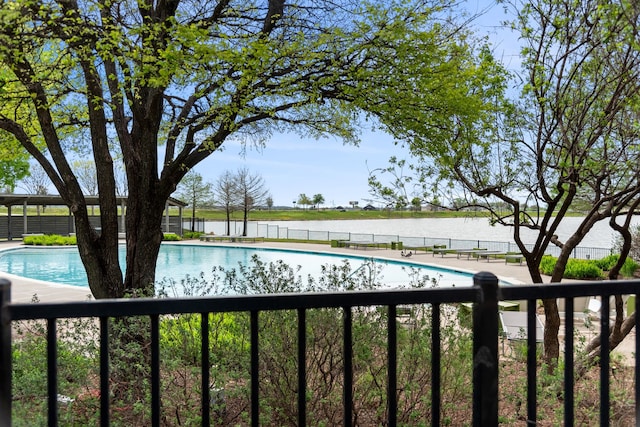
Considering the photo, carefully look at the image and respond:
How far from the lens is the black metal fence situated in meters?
1.47

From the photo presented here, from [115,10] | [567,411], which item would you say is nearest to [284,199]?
[115,10]

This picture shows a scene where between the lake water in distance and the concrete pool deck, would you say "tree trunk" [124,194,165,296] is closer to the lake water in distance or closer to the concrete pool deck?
the concrete pool deck

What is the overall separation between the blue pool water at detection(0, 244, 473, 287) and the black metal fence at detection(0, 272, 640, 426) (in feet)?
41.6

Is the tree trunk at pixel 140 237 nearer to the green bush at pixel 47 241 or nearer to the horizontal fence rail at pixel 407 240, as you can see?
the horizontal fence rail at pixel 407 240

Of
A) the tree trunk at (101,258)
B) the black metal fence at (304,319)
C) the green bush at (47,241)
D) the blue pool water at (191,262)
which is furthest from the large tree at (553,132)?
the green bush at (47,241)

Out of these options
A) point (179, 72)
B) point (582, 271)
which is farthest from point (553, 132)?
point (582, 271)

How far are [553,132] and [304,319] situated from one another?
4.81 meters

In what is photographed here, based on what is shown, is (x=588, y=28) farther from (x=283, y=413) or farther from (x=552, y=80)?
(x=283, y=413)

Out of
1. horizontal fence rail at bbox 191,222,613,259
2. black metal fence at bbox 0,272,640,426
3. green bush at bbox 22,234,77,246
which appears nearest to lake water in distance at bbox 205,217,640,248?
horizontal fence rail at bbox 191,222,613,259

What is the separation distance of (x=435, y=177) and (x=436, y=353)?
462cm

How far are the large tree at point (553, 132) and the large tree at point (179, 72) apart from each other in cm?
78

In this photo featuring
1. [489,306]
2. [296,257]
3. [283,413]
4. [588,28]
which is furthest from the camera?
[296,257]

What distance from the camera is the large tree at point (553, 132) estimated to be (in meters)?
5.04

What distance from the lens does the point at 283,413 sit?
348 cm
